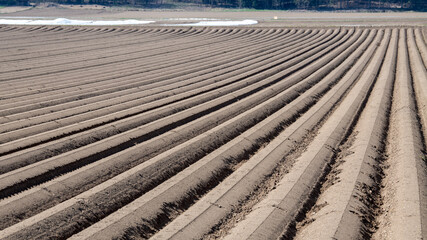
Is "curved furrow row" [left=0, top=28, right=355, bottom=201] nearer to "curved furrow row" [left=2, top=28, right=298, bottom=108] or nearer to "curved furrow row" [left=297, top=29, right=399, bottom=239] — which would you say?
"curved furrow row" [left=297, top=29, right=399, bottom=239]

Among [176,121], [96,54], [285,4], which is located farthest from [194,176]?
[285,4]

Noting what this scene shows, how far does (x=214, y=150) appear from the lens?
374 inches

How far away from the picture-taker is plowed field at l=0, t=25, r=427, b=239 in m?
6.40

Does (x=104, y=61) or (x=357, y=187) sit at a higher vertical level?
(x=104, y=61)

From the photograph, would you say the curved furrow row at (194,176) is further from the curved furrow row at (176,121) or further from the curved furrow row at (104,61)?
the curved furrow row at (104,61)

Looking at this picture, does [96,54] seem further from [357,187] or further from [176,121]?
[357,187]

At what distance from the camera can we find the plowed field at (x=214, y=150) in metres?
6.40

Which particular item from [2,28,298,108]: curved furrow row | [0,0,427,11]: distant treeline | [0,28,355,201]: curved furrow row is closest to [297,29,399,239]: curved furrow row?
[0,28,355,201]: curved furrow row

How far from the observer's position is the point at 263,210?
6652 mm

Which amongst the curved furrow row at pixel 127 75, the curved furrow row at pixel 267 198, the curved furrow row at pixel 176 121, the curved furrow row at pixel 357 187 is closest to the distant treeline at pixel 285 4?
the curved furrow row at pixel 127 75

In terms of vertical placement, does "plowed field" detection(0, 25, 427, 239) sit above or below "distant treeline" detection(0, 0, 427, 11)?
below

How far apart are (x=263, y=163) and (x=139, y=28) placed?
30.2 meters

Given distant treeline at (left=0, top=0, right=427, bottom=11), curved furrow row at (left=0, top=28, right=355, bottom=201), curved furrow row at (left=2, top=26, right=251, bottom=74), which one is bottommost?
curved furrow row at (left=0, top=28, right=355, bottom=201)

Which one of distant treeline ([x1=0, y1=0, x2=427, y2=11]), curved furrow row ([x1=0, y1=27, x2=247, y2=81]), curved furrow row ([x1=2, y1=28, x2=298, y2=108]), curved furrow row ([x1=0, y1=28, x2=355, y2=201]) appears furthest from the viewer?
distant treeline ([x1=0, y1=0, x2=427, y2=11])
